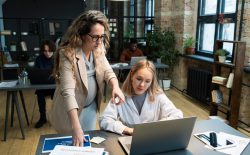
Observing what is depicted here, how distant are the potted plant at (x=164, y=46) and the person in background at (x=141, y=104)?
367 centimetres

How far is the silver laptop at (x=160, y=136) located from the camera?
1212 mm

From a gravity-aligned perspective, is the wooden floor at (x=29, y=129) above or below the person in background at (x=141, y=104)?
below

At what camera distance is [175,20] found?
5.63m

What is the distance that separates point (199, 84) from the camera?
4.67 metres

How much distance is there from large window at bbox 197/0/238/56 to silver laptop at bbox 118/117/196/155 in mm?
2954

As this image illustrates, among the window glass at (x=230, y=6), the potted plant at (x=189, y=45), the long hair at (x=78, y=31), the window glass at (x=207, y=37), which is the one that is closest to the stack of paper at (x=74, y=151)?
the long hair at (x=78, y=31)

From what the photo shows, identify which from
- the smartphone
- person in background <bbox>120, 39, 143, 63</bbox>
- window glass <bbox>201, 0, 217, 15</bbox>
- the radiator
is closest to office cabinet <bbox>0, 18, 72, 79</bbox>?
person in background <bbox>120, 39, 143, 63</bbox>

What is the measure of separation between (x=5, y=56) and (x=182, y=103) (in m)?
3.88

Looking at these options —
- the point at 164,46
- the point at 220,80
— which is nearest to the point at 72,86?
the point at 220,80

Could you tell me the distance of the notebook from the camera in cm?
319

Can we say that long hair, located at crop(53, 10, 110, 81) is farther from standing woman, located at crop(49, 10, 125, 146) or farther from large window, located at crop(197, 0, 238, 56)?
large window, located at crop(197, 0, 238, 56)

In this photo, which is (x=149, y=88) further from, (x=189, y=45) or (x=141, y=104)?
(x=189, y=45)

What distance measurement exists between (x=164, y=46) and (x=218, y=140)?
426 cm

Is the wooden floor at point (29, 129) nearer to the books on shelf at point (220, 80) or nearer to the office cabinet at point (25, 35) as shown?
the books on shelf at point (220, 80)
